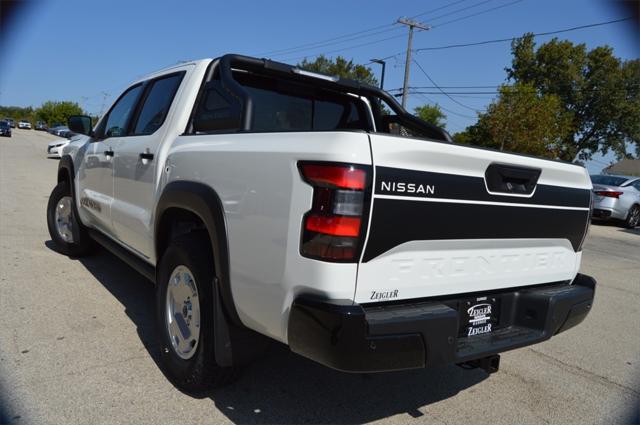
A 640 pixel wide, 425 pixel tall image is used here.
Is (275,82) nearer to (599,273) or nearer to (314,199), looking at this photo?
(314,199)

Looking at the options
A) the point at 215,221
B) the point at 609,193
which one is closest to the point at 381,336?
the point at 215,221

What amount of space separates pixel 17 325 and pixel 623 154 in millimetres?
53972

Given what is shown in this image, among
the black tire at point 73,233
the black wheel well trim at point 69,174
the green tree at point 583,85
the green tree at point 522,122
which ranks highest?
the green tree at point 583,85

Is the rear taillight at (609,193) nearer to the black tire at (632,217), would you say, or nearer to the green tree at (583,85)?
the black tire at (632,217)

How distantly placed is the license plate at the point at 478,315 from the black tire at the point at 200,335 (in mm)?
1265

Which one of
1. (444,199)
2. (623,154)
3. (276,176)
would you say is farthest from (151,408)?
(623,154)

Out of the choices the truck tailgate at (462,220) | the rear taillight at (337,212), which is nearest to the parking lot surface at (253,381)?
the truck tailgate at (462,220)

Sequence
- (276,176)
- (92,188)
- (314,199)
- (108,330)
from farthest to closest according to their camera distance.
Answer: (92,188), (108,330), (276,176), (314,199)

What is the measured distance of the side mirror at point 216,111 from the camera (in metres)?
2.72

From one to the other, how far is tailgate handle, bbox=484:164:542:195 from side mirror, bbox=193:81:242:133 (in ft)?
4.43

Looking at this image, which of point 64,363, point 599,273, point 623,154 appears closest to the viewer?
point 64,363

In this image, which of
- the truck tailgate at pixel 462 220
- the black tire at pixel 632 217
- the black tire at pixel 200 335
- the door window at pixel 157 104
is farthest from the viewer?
the black tire at pixel 632 217

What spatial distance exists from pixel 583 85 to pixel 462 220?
45.5 m

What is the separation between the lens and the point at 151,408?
259 cm
